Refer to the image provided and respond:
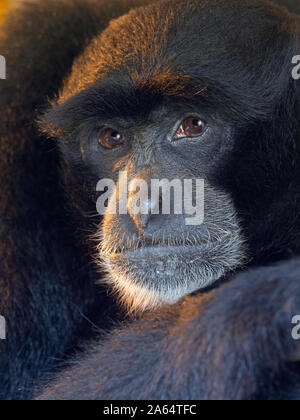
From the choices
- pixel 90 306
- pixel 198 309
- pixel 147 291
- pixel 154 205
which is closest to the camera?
pixel 198 309

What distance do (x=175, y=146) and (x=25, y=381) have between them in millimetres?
1703

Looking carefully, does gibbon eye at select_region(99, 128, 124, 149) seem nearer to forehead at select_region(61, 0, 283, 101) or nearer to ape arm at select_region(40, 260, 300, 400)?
forehead at select_region(61, 0, 283, 101)

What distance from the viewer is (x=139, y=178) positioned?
3.37 metres

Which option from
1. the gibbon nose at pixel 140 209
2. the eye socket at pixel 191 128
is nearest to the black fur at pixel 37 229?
the gibbon nose at pixel 140 209

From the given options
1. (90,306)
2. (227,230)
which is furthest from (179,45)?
(90,306)

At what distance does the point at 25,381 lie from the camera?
371 cm

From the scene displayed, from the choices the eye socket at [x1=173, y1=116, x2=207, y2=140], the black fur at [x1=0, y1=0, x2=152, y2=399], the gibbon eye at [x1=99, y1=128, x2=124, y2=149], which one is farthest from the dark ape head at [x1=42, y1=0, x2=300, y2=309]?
the black fur at [x1=0, y1=0, x2=152, y2=399]

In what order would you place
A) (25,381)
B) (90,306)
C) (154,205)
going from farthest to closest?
(90,306)
(25,381)
(154,205)

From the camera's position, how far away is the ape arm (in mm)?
2367

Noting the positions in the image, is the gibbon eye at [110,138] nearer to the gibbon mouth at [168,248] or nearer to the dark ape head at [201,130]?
the dark ape head at [201,130]

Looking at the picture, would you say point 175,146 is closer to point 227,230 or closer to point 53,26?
point 227,230

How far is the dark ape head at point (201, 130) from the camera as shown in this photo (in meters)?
3.29

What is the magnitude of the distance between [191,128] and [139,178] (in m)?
0.44

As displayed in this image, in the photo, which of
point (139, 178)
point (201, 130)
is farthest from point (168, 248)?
point (201, 130)
